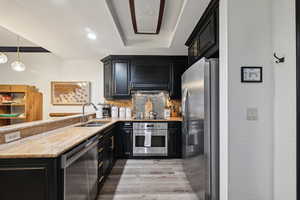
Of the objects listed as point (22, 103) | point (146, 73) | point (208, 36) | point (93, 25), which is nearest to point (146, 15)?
point (93, 25)

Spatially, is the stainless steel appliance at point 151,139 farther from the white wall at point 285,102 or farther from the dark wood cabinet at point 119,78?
the white wall at point 285,102

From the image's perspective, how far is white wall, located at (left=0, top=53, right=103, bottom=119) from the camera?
4.42 metres

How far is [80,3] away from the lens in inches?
79.4

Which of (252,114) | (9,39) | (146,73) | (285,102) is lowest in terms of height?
(252,114)

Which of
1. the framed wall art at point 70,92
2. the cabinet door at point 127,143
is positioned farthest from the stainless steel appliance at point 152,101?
the framed wall art at point 70,92

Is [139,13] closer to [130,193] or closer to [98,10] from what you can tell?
[98,10]

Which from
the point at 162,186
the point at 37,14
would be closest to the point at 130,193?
the point at 162,186

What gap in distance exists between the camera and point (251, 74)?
5.04 ft

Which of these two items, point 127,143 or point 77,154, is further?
point 127,143

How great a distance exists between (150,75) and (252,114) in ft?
9.22

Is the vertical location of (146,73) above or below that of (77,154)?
above

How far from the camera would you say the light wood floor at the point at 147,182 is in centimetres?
231

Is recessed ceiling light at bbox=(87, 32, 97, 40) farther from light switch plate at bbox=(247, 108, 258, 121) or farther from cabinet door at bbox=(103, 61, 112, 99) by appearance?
light switch plate at bbox=(247, 108, 258, 121)

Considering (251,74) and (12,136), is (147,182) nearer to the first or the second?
(12,136)
